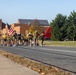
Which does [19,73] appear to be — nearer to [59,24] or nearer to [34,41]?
[34,41]

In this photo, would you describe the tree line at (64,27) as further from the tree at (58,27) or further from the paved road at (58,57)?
the paved road at (58,57)

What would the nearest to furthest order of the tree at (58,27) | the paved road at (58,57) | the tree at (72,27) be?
the paved road at (58,57)
the tree at (72,27)
the tree at (58,27)

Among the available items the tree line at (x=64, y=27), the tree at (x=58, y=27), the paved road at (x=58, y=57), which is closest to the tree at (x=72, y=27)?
the tree line at (x=64, y=27)

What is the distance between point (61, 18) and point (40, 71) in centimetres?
8839

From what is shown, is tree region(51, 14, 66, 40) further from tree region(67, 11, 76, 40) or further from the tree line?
tree region(67, 11, 76, 40)

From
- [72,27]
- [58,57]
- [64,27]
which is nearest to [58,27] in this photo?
[64,27]

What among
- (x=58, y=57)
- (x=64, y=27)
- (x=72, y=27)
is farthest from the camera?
(x=64, y=27)

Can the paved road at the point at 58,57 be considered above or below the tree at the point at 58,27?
below

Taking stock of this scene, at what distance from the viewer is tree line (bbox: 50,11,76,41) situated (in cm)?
9244

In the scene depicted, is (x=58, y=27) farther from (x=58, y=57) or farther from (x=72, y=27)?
(x=58, y=57)

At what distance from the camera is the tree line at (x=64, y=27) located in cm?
9244

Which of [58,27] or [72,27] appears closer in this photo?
[72,27]

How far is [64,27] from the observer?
96.0m

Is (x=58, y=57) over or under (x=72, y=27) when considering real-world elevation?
under
